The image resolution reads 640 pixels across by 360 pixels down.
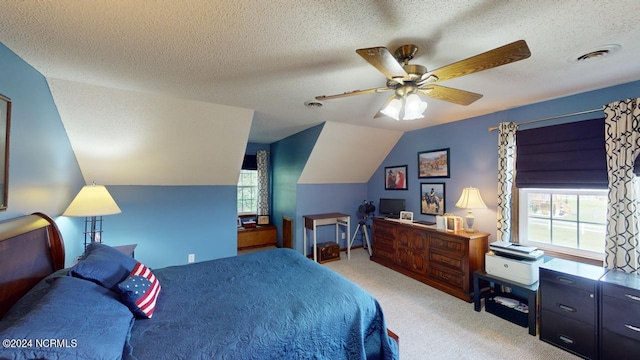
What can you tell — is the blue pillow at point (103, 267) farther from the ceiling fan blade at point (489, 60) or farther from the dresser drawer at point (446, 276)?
the dresser drawer at point (446, 276)

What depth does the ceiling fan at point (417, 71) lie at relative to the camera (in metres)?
1.27

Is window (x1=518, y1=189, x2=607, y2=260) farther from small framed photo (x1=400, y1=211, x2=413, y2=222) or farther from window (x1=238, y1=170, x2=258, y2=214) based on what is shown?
window (x1=238, y1=170, x2=258, y2=214)

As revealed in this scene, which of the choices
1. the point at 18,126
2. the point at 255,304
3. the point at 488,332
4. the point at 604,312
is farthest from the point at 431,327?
the point at 18,126

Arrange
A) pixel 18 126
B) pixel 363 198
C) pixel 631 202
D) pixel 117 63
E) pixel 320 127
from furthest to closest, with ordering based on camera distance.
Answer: pixel 363 198 < pixel 320 127 < pixel 631 202 < pixel 117 63 < pixel 18 126

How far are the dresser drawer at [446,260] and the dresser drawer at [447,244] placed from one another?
0.08 meters

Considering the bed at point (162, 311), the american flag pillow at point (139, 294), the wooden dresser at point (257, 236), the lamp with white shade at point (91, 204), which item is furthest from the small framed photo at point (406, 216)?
the lamp with white shade at point (91, 204)

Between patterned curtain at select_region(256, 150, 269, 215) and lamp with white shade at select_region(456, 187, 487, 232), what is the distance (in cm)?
390

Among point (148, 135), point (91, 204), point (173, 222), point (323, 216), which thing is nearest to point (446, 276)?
point (323, 216)

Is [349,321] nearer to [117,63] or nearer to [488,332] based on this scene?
[488,332]

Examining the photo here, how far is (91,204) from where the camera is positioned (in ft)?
7.57

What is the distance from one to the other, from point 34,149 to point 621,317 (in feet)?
15.7

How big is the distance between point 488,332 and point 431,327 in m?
0.53

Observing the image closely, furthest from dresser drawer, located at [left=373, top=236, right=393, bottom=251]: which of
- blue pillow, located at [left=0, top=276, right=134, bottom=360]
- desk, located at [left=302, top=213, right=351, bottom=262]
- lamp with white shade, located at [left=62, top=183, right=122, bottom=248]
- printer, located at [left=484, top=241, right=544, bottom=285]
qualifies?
lamp with white shade, located at [left=62, top=183, right=122, bottom=248]

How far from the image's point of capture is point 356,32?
4.88 ft
